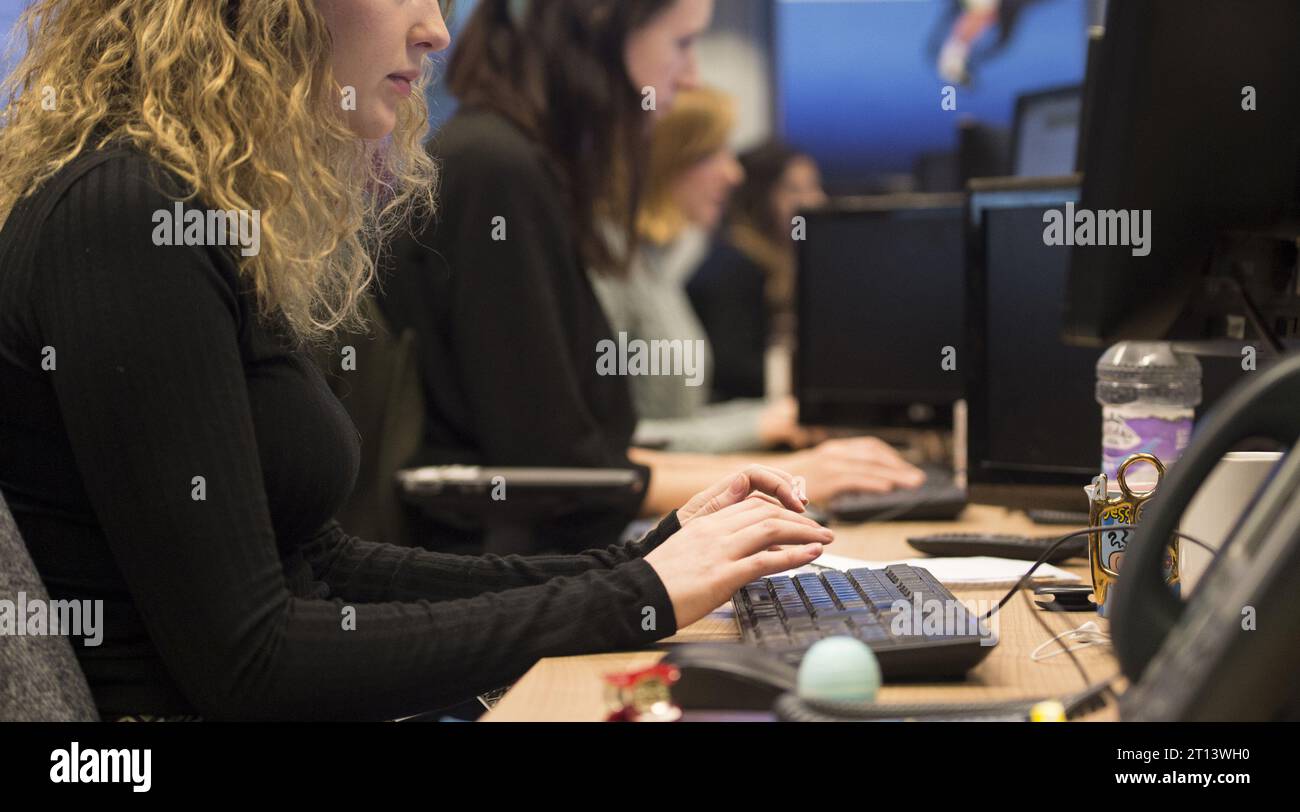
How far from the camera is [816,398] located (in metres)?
2.89

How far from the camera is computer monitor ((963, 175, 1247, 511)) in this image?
1.85 meters

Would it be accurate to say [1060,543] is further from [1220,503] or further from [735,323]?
[735,323]

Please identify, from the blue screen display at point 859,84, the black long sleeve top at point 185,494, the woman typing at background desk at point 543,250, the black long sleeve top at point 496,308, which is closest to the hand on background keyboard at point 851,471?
the woman typing at background desk at point 543,250

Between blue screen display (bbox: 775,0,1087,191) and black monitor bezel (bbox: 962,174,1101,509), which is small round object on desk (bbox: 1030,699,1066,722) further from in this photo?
blue screen display (bbox: 775,0,1087,191)

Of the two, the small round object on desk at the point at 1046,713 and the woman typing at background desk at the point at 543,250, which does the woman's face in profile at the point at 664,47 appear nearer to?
the woman typing at background desk at the point at 543,250

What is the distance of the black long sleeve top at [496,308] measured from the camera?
2.02 meters

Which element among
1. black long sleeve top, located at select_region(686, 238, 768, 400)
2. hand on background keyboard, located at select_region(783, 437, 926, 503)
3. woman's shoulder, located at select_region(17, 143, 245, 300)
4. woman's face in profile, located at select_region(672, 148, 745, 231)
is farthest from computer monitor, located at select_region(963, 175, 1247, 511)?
black long sleeve top, located at select_region(686, 238, 768, 400)

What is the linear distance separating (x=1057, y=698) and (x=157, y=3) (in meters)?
0.90

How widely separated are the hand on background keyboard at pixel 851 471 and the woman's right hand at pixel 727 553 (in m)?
Result: 0.94

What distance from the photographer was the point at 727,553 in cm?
111
